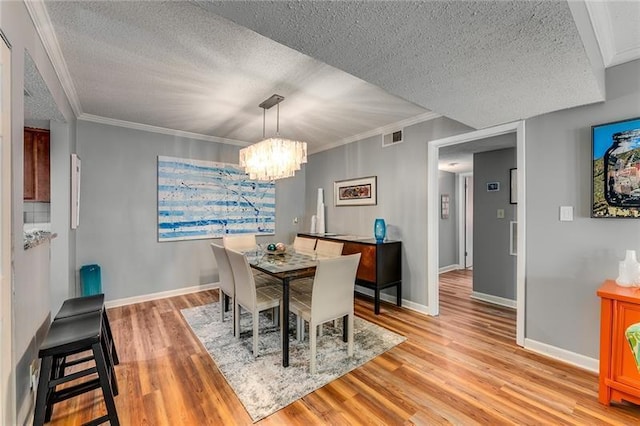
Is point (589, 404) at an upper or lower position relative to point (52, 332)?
lower

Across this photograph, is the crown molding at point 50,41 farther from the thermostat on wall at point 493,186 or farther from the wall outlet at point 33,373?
the thermostat on wall at point 493,186

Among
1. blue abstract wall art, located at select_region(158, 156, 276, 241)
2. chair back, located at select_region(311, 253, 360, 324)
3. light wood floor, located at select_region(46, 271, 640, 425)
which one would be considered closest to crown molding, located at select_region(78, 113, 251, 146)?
blue abstract wall art, located at select_region(158, 156, 276, 241)

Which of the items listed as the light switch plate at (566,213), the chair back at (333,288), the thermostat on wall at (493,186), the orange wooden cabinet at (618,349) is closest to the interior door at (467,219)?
the thermostat on wall at (493,186)

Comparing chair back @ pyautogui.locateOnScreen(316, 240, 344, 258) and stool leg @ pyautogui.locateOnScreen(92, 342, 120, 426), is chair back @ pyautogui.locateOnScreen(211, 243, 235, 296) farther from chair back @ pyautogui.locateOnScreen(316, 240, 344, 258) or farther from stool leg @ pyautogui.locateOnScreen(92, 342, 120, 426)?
stool leg @ pyautogui.locateOnScreen(92, 342, 120, 426)

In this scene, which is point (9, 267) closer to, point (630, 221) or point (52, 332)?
point (52, 332)

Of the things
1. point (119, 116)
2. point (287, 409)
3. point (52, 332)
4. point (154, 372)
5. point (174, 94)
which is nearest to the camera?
point (52, 332)

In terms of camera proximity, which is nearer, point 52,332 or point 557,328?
point 52,332

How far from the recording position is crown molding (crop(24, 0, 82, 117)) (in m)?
1.65

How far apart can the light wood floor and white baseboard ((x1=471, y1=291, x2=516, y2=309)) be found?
1.01 meters

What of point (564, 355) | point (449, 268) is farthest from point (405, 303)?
point (449, 268)

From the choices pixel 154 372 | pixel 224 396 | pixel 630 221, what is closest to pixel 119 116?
pixel 154 372

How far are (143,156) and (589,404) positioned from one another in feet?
17.2

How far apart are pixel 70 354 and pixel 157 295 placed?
271cm

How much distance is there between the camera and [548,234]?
8.13 feet
